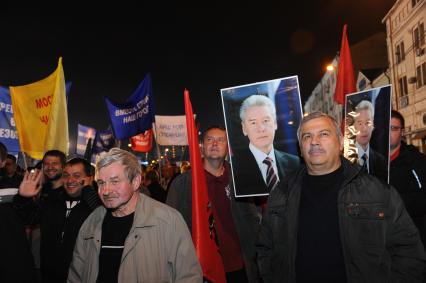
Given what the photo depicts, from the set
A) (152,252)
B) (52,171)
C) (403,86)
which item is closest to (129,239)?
(152,252)

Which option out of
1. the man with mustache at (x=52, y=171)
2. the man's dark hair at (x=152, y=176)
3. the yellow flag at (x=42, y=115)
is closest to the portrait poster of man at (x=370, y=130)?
the man with mustache at (x=52, y=171)

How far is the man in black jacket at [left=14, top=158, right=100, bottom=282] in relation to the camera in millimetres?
4348

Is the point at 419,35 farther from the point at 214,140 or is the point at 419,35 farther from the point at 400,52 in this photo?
the point at 214,140

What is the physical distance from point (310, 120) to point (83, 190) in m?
2.83

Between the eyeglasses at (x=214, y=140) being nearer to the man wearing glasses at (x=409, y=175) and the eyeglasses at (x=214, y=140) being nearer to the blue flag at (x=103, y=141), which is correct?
the man wearing glasses at (x=409, y=175)

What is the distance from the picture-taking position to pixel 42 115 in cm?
724

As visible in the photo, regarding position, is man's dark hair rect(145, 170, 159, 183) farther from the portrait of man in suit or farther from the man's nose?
the man's nose

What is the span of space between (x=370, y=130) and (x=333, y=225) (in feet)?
5.41

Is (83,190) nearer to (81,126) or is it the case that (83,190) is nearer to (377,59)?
(81,126)

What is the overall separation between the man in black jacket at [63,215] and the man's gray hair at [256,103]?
194cm

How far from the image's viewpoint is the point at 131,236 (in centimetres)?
309

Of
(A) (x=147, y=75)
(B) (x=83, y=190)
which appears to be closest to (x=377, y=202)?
(B) (x=83, y=190)

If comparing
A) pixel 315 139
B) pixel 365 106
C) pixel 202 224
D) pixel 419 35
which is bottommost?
pixel 202 224

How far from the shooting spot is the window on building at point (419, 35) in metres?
30.7
